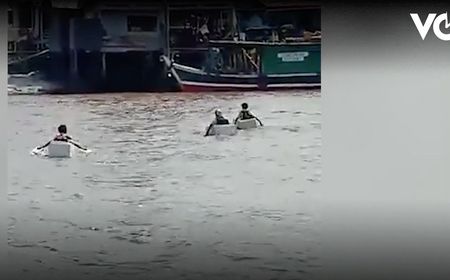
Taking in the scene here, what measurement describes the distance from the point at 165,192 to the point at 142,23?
1.64 ft

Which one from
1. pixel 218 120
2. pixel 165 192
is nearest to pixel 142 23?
pixel 218 120

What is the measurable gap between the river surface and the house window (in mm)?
218

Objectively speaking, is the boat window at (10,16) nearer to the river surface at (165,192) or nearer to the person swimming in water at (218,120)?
the river surface at (165,192)

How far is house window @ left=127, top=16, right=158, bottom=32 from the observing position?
4391 millimetres

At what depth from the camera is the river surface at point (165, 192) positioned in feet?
14.3

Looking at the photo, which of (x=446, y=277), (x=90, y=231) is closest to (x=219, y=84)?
(x=90, y=231)

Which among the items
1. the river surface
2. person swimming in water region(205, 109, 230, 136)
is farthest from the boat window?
person swimming in water region(205, 109, 230, 136)

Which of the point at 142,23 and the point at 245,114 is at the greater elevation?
the point at 142,23

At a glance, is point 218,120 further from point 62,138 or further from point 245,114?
point 62,138

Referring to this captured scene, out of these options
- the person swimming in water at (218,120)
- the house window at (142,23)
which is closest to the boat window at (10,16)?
the house window at (142,23)

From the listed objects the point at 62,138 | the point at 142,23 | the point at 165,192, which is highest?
the point at 142,23

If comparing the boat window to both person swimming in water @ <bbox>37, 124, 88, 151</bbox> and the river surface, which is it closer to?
the river surface

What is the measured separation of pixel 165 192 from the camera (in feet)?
14.4

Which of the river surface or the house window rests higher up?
the house window
